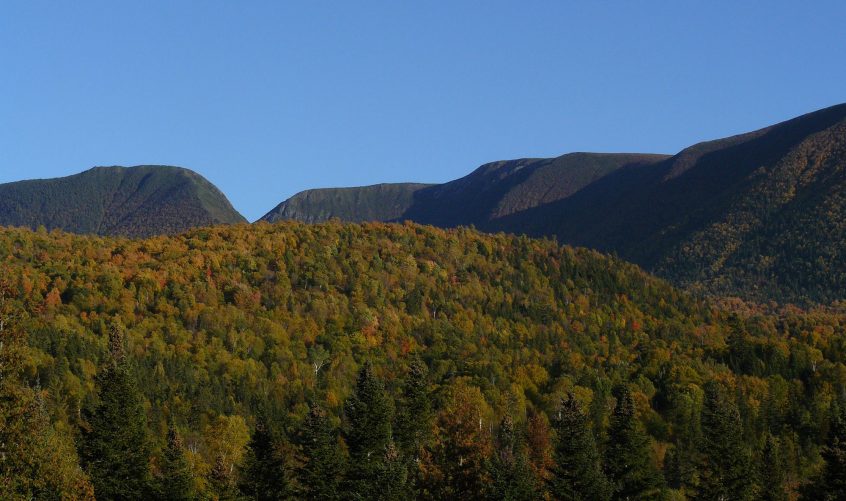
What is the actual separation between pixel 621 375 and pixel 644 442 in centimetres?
10283

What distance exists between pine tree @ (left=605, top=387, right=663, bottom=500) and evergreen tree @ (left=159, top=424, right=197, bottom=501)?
2809cm

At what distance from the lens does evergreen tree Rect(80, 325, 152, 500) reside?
193 ft

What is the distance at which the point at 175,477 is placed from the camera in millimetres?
59500

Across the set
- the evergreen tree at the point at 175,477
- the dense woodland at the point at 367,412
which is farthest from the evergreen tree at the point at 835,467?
the evergreen tree at the point at 175,477

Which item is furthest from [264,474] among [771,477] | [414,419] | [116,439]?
[771,477]

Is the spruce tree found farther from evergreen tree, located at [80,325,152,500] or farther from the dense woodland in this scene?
evergreen tree, located at [80,325,152,500]

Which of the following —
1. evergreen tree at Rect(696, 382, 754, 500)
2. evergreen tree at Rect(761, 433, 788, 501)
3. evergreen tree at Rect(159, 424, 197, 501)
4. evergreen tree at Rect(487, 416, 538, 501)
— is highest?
evergreen tree at Rect(159, 424, 197, 501)

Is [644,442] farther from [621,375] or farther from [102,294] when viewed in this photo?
[102,294]

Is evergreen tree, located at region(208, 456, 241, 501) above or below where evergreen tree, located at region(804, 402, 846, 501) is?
above

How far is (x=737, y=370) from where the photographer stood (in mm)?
178750

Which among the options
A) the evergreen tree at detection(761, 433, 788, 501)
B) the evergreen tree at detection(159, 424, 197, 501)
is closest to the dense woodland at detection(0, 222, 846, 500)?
the evergreen tree at detection(159, 424, 197, 501)

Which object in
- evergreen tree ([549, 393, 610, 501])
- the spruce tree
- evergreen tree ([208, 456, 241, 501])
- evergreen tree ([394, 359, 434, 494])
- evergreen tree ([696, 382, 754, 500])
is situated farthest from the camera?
evergreen tree ([394, 359, 434, 494])

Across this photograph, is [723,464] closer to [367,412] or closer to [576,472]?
[576,472]

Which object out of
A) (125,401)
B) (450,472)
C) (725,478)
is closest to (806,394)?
(725,478)
